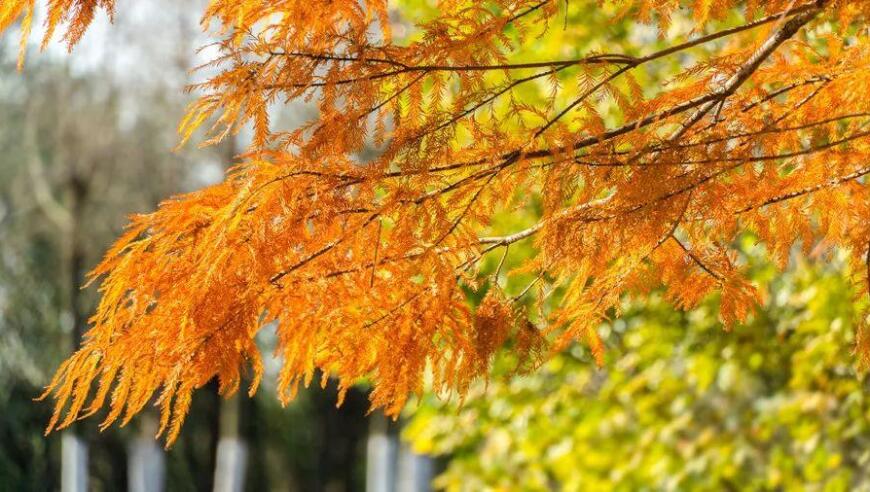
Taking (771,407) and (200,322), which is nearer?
(200,322)

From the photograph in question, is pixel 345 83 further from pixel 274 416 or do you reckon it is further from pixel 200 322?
A: pixel 274 416

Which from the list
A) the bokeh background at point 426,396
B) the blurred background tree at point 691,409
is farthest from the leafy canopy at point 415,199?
the blurred background tree at point 691,409

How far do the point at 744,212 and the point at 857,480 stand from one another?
4189 millimetres

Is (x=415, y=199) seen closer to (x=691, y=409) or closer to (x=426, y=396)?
(x=691, y=409)

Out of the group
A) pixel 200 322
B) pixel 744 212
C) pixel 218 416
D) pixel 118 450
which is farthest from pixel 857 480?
pixel 118 450

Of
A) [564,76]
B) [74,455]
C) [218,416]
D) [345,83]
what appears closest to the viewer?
[345,83]

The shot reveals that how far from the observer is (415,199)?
2945 millimetres

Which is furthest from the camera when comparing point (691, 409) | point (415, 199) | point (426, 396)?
point (426, 396)

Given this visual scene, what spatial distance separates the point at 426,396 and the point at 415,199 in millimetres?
5758

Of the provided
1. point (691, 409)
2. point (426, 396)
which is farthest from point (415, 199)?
point (426, 396)

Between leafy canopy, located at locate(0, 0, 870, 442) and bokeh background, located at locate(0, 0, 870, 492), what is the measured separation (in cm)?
25

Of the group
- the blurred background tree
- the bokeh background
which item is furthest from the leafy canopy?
the blurred background tree

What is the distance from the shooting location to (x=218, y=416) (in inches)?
690

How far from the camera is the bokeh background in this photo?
6.82 metres
